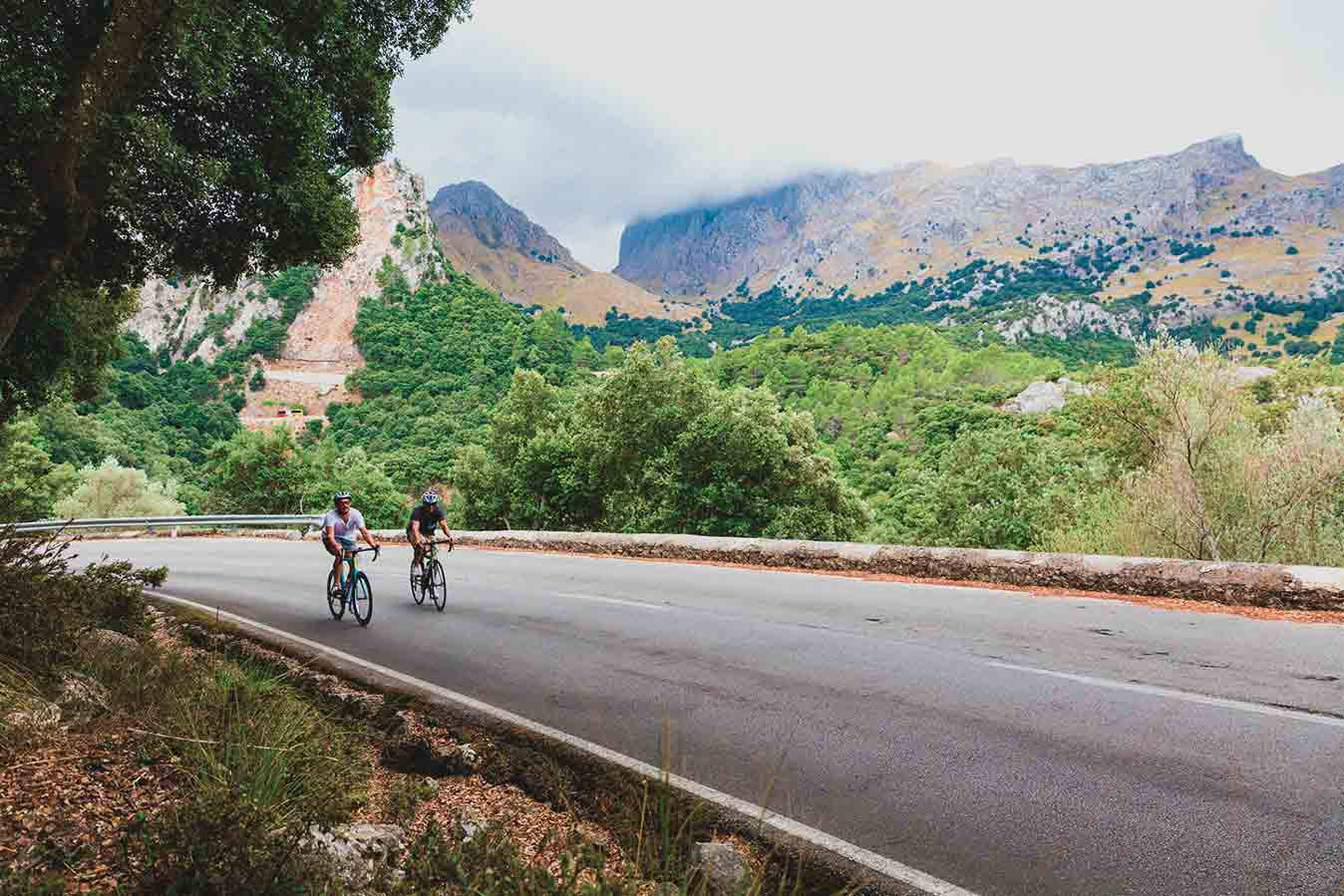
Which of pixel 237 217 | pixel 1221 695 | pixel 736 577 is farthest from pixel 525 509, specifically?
pixel 1221 695

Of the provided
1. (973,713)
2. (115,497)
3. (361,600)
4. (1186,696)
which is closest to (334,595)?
(361,600)

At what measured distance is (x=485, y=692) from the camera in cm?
656

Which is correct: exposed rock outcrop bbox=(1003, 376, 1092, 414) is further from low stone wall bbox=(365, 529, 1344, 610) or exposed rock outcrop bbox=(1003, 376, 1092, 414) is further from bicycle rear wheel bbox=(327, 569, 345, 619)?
bicycle rear wheel bbox=(327, 569, 345, 619)

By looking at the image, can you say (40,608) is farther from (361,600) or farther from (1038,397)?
(1038,397)

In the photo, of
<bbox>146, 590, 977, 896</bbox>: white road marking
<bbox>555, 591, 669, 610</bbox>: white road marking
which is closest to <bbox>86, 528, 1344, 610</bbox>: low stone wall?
<bbox>555, 591, 669, 610</bbox>: white road marking

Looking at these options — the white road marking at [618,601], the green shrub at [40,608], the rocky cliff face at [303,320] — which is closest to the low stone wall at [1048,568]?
the white road marking at [618,601]

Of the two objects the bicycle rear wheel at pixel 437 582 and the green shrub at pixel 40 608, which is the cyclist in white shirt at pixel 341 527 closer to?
the bicycle rear wheel at pixel 437 582

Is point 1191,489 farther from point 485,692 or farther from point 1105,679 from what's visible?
point 485,692

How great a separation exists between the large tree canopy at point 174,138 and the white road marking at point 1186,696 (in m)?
8.96

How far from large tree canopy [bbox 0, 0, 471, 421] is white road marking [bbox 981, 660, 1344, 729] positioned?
29.4ft

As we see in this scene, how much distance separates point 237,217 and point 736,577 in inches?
339

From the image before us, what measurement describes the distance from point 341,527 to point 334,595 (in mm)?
968

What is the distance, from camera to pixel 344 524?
10570 mm

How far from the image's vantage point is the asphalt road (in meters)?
3.47
